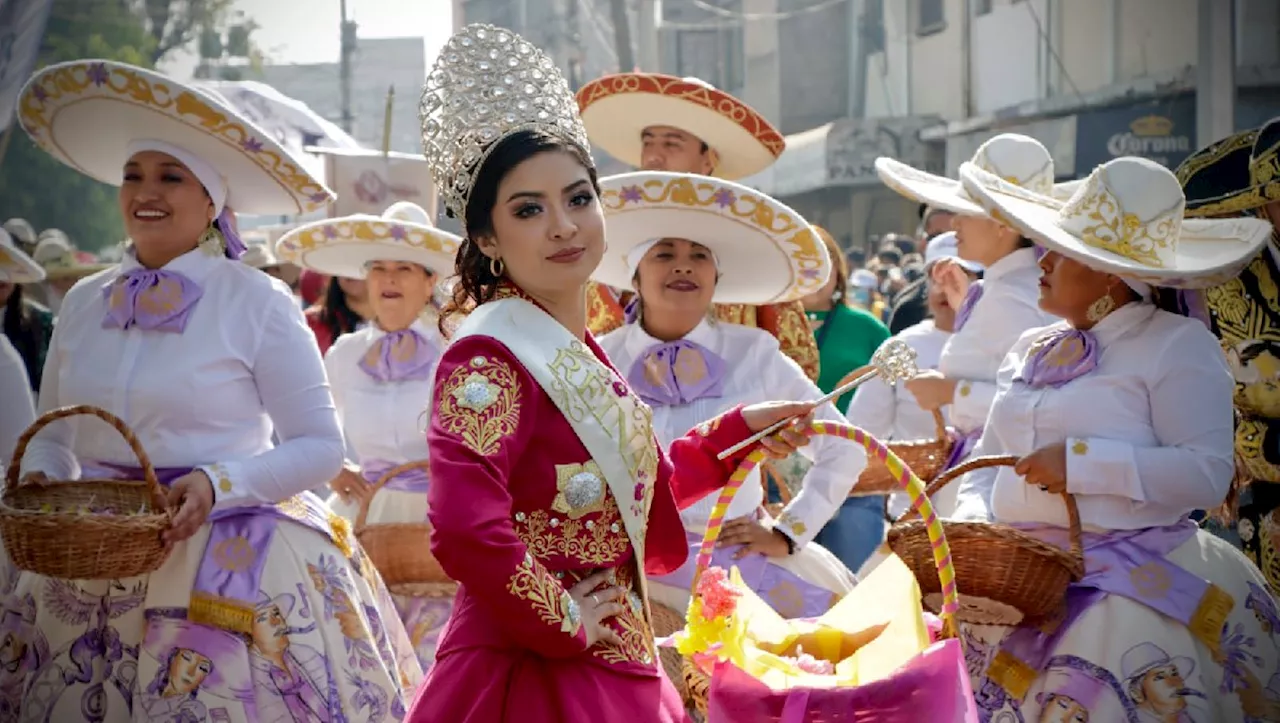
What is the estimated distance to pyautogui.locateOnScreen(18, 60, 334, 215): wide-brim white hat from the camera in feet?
16.0

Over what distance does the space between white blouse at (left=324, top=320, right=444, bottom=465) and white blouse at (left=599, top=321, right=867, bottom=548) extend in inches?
64.7

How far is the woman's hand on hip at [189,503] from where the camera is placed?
175 inches

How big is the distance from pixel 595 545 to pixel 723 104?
3662mm

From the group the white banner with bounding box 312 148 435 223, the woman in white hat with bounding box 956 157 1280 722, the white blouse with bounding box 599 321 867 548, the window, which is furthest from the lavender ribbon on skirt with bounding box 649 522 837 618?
the window

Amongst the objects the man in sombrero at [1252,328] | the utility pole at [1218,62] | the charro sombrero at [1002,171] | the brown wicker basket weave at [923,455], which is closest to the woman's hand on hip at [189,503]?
the brown wicker basket weave at [923,455]

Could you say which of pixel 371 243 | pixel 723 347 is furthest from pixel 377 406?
pixel 723 347

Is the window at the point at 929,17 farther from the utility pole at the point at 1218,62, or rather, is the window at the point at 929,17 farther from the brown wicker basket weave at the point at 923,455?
the brown wicker basket weave at the point at 923,455

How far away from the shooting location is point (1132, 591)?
15.0ft

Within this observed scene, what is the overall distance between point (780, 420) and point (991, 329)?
269cm

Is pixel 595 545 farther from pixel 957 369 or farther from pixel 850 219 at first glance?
pixel 850 219

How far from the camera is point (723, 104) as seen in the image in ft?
21.6

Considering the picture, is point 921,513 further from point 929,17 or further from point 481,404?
point 929,17

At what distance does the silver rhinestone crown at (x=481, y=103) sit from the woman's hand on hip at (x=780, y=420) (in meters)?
0.76

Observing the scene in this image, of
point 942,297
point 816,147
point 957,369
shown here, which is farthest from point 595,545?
point 816,147
